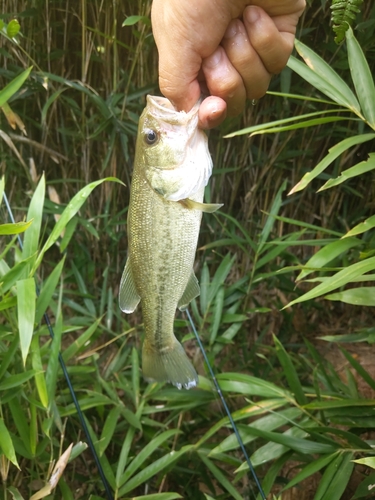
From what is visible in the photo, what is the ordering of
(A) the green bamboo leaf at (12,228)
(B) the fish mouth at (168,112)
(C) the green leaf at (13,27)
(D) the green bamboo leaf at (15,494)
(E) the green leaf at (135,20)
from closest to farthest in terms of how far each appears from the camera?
1. (B) the fish mouth at (168,112)
2. (A) the green bamboo leaf at (12,228)
3. (D) the green bamboo leaf at (15,494)
4. (C) the green leaf at (13,27)
5. (E) the green leaf at (135,20)

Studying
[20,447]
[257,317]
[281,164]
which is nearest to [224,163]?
[281,164]

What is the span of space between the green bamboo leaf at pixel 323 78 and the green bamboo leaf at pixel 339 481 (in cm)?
96

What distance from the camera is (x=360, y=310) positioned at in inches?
104

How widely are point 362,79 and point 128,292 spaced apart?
2.98 feet

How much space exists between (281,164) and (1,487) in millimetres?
1567

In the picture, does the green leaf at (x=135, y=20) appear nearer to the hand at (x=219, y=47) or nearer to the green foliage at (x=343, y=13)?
the hand at (x=219, y=47)

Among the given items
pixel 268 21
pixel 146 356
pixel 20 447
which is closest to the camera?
pixel 268 21

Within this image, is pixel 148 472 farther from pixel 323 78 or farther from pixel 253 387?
pixel 323 78

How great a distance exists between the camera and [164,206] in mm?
1001

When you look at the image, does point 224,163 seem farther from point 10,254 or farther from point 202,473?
point 202,473

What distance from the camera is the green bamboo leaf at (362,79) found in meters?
1.38

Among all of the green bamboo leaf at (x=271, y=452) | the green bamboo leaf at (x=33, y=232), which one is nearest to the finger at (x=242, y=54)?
the green bamboo leaf at (x=33, y=232)

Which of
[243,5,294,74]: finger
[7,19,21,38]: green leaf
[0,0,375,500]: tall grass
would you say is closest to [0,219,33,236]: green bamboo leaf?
[0,0,375,500]: tall grass

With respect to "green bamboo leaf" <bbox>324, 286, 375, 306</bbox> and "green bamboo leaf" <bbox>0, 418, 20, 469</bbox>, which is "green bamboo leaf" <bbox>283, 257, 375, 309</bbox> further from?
"green bamboo leaf" <bbox>0, 418, 20, 469</bbox>
